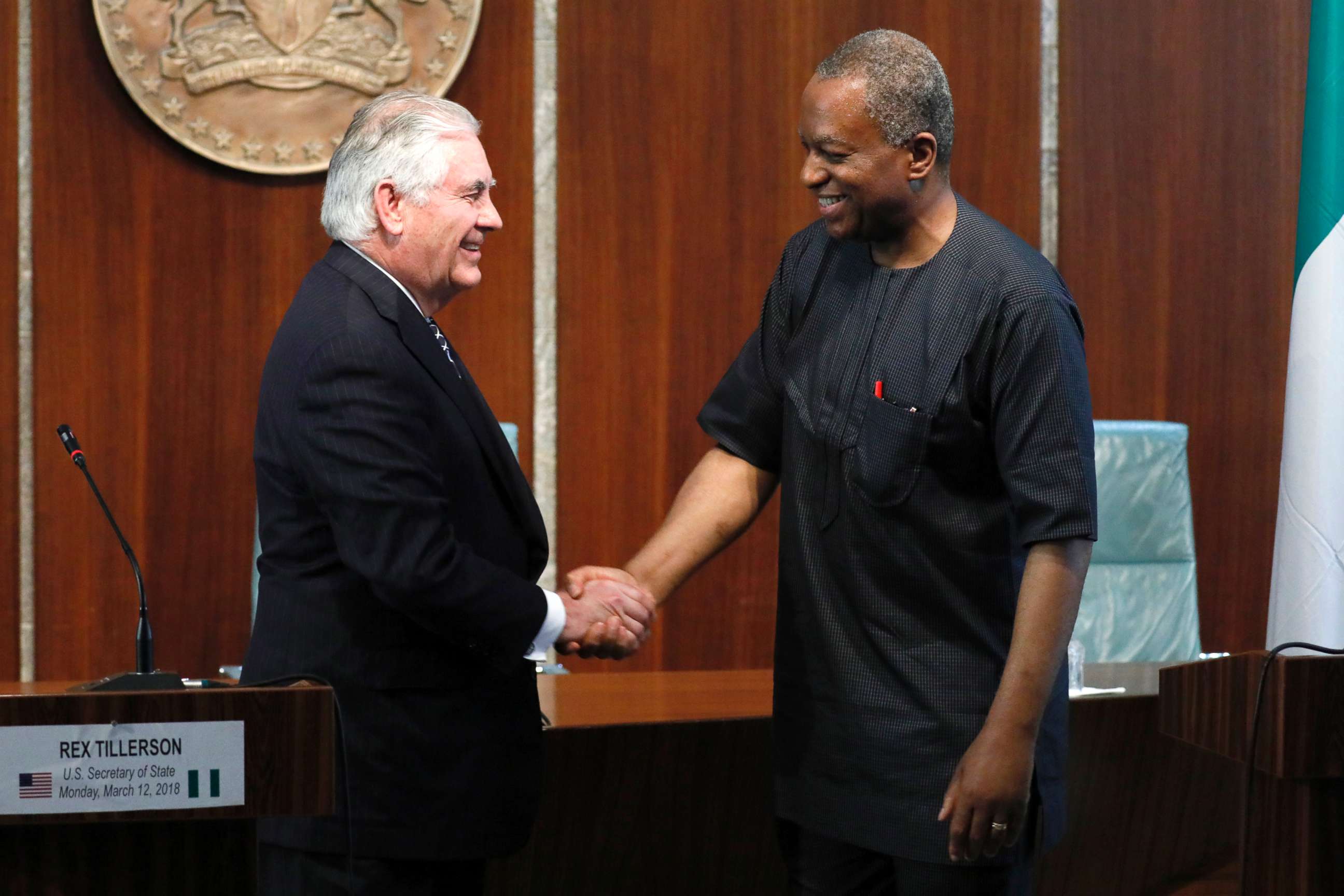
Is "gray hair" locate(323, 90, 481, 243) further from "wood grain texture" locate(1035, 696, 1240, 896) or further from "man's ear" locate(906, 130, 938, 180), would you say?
"wood grain texture" locate(1035, 696, 1240, 896)

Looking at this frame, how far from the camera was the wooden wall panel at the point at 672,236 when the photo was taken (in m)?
4.11

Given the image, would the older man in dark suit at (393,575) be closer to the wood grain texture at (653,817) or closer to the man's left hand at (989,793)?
the man's left hand at (989,793)

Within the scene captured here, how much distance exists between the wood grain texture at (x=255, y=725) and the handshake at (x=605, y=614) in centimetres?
41

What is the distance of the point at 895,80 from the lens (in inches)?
67.1

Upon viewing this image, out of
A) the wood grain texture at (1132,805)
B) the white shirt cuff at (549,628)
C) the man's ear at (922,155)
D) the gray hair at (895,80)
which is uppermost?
the gray hair at (895,80)

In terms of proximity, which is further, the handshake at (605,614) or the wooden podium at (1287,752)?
the handshake at (605,614)

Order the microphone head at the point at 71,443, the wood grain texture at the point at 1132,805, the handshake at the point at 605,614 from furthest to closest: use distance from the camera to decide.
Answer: the wood grain texture at the point at 1132,805 < the microphone head at the point at 71,443 < the handshake at the point at 605,614

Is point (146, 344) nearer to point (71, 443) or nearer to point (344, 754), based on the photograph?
point (71, 443)

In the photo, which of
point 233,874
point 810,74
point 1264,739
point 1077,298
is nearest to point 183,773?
point 233,874

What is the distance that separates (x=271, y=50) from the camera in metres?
3.89

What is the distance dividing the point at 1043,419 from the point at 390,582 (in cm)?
77

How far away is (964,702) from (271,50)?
3013 millimetres

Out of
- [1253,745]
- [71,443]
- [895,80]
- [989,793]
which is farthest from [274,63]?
[1253,745]

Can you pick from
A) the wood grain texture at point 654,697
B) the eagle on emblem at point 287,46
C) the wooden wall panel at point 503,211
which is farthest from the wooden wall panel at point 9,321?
the wood grain texture at point 654,697
